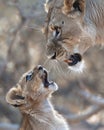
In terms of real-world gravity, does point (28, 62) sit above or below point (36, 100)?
above

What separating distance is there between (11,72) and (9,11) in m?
1.03

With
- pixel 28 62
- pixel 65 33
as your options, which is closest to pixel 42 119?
pixel 65 33

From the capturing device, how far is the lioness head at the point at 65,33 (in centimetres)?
463

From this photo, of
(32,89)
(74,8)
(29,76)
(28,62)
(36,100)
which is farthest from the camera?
(28,62)

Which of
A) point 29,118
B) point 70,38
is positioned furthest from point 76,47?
point 29,118

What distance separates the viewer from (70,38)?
15.4 feet

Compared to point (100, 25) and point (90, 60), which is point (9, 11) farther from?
point (100, 25)

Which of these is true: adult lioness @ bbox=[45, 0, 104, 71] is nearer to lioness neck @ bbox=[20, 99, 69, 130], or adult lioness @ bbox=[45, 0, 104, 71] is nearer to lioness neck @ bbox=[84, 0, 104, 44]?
lioness neck @ bbox=[84, 0, 104, 44]

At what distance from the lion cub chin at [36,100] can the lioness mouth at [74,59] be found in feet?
2.72

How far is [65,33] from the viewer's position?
15.4 feet

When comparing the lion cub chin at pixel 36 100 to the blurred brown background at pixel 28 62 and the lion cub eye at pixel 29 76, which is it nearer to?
the lion cub eye at pixel 29 76

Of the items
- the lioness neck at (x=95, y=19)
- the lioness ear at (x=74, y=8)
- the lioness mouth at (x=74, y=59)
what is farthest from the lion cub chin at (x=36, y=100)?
the lioness ear at (x=74, y=8)

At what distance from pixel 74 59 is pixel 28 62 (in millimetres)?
5780

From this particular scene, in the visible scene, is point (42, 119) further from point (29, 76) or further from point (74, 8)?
point (74, 8)
